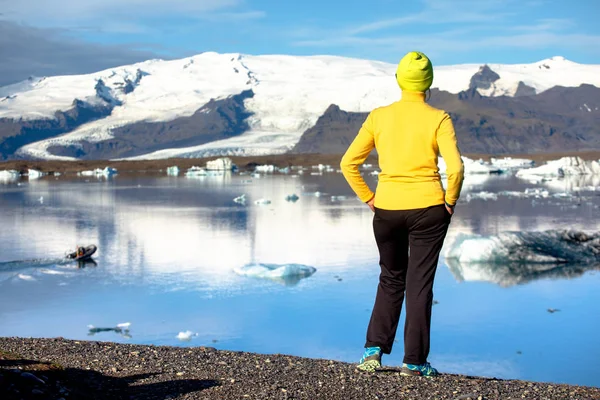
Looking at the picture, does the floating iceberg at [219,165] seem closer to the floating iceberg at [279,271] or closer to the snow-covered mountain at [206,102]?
the snow-covered mountain at [206,102]

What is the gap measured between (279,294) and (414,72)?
6590 millimetres

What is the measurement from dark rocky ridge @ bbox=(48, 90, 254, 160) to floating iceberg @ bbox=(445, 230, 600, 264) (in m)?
139

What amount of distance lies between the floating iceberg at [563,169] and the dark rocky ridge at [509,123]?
224 feet

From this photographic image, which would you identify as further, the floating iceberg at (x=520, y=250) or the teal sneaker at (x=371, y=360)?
the floating iceberg at (x=520, y=250)

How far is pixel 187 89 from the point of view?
173 m

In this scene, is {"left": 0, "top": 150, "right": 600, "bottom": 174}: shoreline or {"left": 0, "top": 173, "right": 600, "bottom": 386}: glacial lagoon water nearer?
{"left": 0, "top": 173, "right": 600, "bottom": 386}: glacial lagoon water

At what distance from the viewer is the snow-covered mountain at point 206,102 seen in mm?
134375

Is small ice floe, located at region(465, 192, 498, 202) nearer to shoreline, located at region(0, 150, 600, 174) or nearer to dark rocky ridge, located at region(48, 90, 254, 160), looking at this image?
shoreline, located at region(0, 150, 600, 174)

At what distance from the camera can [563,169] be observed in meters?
51.2

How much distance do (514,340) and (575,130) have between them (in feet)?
600

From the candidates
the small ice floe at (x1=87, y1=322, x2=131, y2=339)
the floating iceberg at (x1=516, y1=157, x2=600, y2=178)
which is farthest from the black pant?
the floating iceberg at (x1=516, y1=157, x2=600, y2=178)

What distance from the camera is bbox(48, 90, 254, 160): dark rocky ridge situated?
16488 cm

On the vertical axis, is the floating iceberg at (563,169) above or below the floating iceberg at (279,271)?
above

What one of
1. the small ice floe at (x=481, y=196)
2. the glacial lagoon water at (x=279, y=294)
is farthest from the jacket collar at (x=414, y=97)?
the small ice floe at (x=481, y=196)
